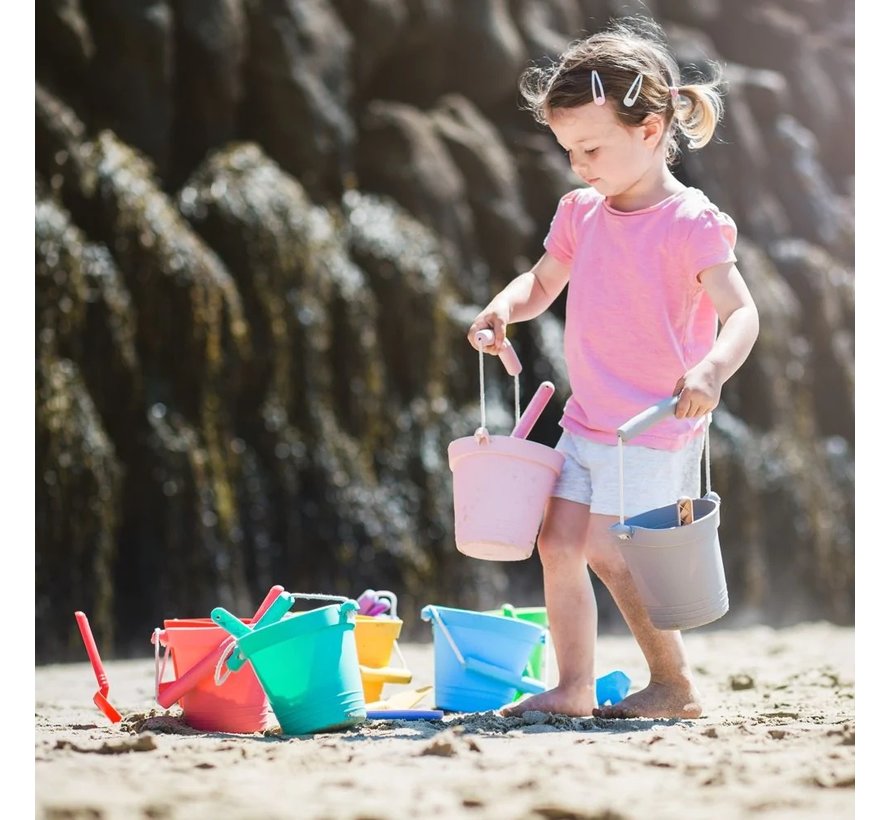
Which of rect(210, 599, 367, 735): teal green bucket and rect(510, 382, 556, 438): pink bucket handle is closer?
rect(210, 599, 367, 735): teal green bucket

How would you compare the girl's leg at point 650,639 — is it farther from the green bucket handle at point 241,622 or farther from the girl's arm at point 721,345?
the green bucket handle at point 241,622

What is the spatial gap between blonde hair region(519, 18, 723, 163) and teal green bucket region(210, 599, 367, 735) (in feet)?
3.98

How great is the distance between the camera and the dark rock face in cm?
627

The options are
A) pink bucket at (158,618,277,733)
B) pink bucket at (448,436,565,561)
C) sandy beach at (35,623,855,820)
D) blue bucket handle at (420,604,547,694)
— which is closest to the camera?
sandy beach at (35,623,855,820)

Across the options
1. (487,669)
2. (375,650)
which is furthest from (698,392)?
(375,650)

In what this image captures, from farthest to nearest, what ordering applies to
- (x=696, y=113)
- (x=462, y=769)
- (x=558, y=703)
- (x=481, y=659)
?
(x=696, y=113), (x=481, y=659), (x=558, y=703), (x=462, y=769)

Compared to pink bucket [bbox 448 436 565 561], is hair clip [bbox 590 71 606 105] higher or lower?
higher

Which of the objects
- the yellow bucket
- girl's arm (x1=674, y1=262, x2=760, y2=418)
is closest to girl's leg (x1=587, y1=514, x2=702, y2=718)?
girl's arm (x1=674, y1=262, x2=760, y2=418)

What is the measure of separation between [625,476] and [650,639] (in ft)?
1.16

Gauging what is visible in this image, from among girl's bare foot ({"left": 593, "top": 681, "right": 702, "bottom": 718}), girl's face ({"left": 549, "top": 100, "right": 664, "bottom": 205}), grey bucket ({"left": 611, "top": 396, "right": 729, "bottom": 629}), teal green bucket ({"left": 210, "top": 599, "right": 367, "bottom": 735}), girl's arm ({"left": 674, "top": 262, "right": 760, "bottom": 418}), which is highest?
girl's face ({"left": 549, "top": 100, "right": 664, "bottom": 205})

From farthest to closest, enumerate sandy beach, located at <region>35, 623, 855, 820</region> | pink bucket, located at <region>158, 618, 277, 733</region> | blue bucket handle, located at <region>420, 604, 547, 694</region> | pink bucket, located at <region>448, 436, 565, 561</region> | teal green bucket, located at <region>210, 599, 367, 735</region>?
1. blue bucket handle, located at <region>420, 604, 547, 694</region>
2. pink bucket, located at <region>448, 436, 565, 561</region>
3. pink bucket, located at <region>158, 618, 277, 733</region>
4. teal green bucket, located at <region>210, 599, 367, 735</region>
5. sandy beach, located at <region>35, 623, 855, 820</region>

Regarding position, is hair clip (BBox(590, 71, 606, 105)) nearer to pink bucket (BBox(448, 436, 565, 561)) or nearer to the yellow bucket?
pink bucket (BBox(448, 436, 565, 561))

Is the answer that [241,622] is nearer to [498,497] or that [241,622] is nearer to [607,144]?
[498,497]

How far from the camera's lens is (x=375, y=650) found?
310cm
